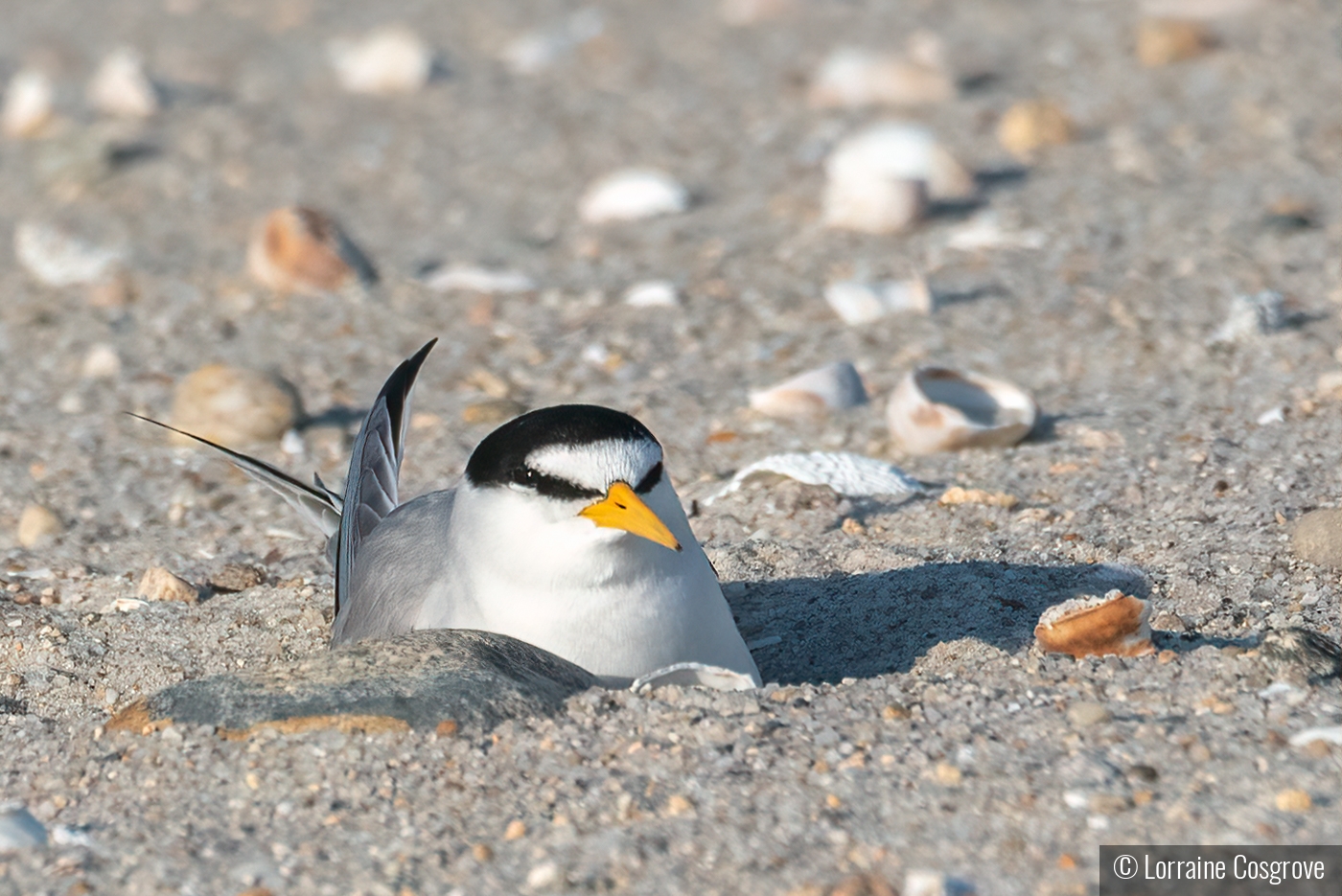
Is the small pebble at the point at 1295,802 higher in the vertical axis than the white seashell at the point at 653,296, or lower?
higher

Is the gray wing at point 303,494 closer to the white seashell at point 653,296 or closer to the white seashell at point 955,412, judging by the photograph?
the white seashell at point 955,412

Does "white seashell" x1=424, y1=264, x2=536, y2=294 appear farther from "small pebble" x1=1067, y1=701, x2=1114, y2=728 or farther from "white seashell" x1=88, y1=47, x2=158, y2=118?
"small pebble" x1=1067, y1=701, x2=1114, y2=728

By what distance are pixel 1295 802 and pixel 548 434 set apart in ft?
4.83

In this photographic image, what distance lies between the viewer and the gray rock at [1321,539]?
3432mm

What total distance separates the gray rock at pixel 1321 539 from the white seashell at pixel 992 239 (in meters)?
2.42

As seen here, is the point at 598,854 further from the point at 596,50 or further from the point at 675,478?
the point at 596,50

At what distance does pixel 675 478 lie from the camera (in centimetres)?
442

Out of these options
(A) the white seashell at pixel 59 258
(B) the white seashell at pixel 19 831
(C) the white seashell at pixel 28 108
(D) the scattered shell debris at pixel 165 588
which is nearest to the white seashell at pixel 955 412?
(D) the scattered shell debris at pixel 165 588

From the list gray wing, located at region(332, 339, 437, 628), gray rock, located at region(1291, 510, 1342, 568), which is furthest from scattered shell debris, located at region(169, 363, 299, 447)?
gray rock, located at region(1291, 510, 1342, 568)

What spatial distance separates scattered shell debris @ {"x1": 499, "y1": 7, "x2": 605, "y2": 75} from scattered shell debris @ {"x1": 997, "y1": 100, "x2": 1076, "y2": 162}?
268 cm

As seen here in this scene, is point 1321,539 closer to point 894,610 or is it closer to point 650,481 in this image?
point 894,610

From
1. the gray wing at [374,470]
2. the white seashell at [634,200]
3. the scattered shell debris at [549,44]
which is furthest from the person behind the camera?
the scattered shell debris at [549,44]

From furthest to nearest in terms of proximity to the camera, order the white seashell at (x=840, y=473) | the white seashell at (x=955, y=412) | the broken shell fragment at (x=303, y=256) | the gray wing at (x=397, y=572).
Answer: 1. the broken shell fragment at (x=303, y=256)
2. the white seashell at (x=955, y=412)
3. the white seashell at (x=840, y=473)
4. the gray wing at (x=397, y=572)

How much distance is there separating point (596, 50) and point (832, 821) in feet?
20.8
